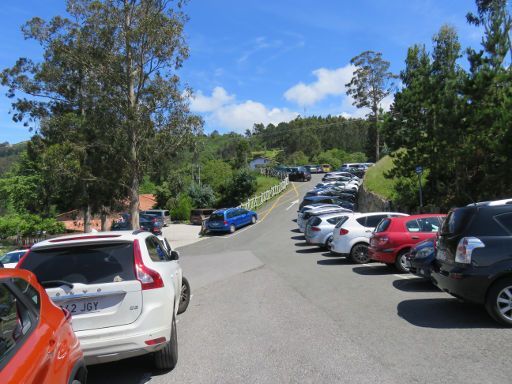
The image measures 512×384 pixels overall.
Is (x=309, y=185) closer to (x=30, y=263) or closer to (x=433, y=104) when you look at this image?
(x=433, y=104)

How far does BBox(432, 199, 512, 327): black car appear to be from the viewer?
6.77 m

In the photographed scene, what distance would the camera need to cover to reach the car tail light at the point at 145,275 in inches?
206

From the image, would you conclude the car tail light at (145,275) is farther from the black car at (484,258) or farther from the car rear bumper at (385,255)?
the car rear bumper at (385,255)

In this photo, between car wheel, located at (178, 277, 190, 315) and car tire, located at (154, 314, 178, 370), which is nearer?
car tire, located at (154, 314, 178, 370)

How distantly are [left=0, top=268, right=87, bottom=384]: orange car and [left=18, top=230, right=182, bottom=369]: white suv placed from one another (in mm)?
965

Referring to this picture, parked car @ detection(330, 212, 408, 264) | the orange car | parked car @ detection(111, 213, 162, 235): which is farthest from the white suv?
parked car @ detection(111, 213, 162, 235)

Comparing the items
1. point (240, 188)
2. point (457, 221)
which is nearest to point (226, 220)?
point (240, 188)

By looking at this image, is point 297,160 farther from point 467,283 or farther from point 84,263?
point 84,263

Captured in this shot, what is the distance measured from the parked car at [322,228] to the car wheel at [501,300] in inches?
509

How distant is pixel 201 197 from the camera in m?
60.9

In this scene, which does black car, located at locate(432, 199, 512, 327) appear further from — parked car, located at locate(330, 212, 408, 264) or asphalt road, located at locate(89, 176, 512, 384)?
parked car, located at locate(330, 212, 408, 264)

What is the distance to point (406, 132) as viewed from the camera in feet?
83.1

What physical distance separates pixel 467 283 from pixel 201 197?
54883 mm

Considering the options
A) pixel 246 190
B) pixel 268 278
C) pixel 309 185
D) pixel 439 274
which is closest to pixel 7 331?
pixel 439 274
